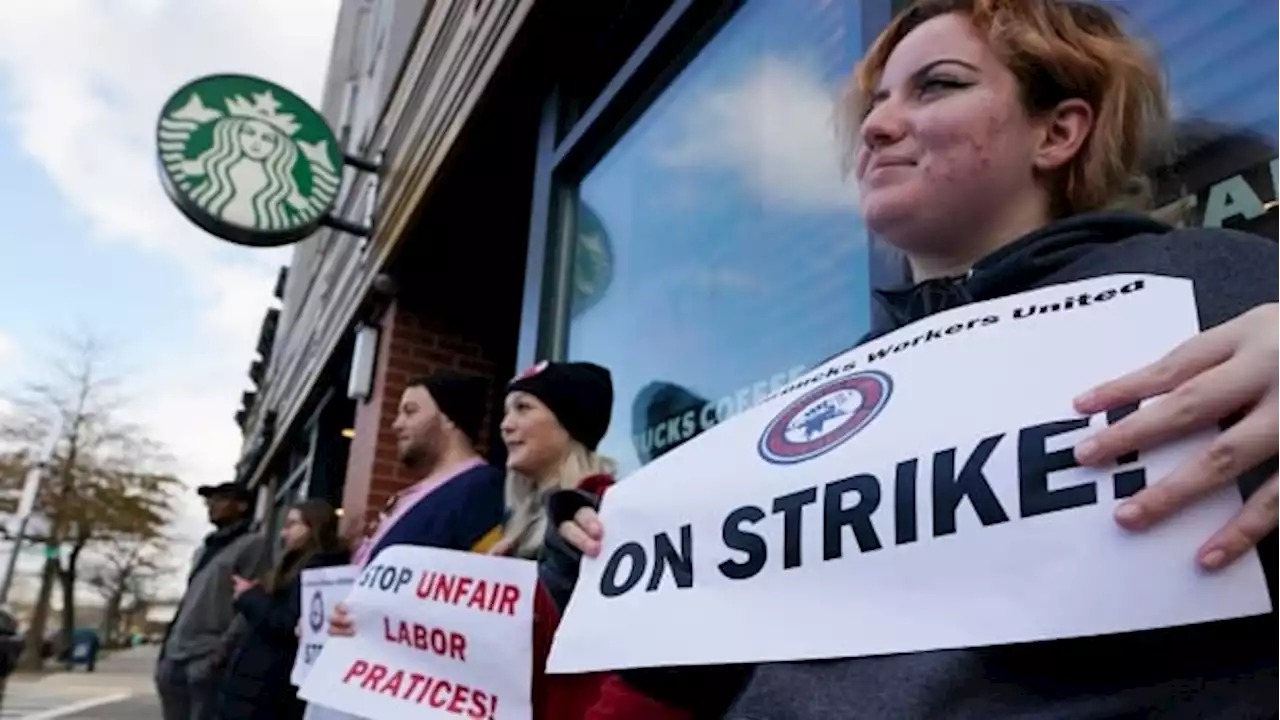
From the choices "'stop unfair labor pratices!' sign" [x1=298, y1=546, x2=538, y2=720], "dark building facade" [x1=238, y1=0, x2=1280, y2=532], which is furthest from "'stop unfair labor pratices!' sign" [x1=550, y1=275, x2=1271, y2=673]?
"'stop unfair labor pratices!' sign" [x1=298, y1=546, x2=538, y2=720]

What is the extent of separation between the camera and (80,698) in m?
15.7

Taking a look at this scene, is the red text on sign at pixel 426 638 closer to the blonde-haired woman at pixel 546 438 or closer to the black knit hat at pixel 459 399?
the blonde-haired woman at pixel 546 438

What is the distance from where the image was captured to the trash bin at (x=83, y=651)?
93.1ft

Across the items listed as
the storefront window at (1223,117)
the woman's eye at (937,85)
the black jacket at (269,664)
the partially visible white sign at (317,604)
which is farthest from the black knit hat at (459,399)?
the woman's eye at (937,85)

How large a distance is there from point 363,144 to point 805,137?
5.12 metres

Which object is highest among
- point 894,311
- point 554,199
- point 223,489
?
point 554,199

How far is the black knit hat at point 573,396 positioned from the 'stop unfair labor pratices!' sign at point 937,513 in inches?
54.1

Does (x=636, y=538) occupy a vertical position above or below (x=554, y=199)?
below

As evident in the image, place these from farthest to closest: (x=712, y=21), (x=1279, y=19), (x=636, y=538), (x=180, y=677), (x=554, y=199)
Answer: (x=180, y=677), (x=554, y=199), (x=712, y=21), (x=1279, y=19), (x=636, y=538)

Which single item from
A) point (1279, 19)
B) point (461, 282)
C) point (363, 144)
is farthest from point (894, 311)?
point (363, 144)

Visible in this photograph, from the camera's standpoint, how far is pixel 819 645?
84 cm

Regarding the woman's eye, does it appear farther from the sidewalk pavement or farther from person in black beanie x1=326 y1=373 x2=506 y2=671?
the sidewalk pavement

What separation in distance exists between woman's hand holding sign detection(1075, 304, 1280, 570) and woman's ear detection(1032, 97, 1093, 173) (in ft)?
1.40

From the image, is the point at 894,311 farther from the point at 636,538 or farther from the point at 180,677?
the point at 180,677
